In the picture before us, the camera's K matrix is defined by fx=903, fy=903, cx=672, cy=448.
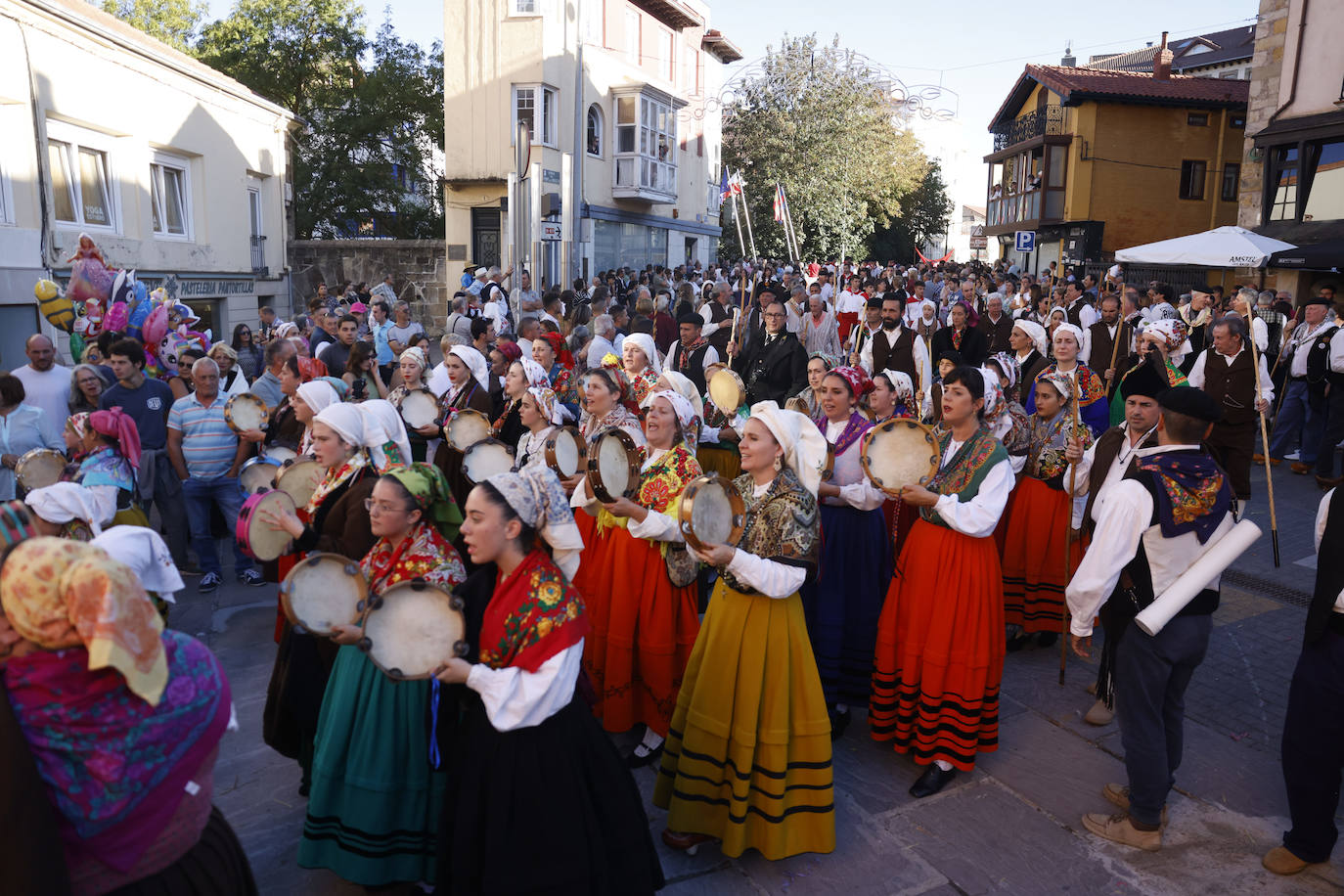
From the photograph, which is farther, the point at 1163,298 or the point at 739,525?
the point at 1163,298

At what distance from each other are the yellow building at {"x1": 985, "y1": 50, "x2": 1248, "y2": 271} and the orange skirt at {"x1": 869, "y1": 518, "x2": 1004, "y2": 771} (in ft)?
98.6

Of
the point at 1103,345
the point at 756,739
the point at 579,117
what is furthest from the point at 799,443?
the point at 579,117

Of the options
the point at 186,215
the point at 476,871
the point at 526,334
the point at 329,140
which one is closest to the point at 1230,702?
the point at 476,871

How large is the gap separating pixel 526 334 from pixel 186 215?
398 inches

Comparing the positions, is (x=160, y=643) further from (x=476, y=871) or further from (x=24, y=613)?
(x=476, y=871)

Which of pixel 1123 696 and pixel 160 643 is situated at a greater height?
pixel 160 643

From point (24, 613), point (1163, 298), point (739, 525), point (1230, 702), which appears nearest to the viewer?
point (24, 613)

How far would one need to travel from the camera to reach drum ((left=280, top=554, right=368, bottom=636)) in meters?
3.06

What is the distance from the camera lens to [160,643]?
2.11 meters

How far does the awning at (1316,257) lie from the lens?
→ 15.1 m

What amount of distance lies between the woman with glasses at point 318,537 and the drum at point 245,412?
8.29 ft

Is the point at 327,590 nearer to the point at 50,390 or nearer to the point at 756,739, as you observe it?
the point at 756,739

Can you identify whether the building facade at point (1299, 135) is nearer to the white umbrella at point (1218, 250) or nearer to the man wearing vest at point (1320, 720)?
the white umbrella at point (1218, 250)

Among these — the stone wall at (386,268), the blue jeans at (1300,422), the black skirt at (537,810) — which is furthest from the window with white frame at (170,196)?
the blue jeans at (1300,422)
